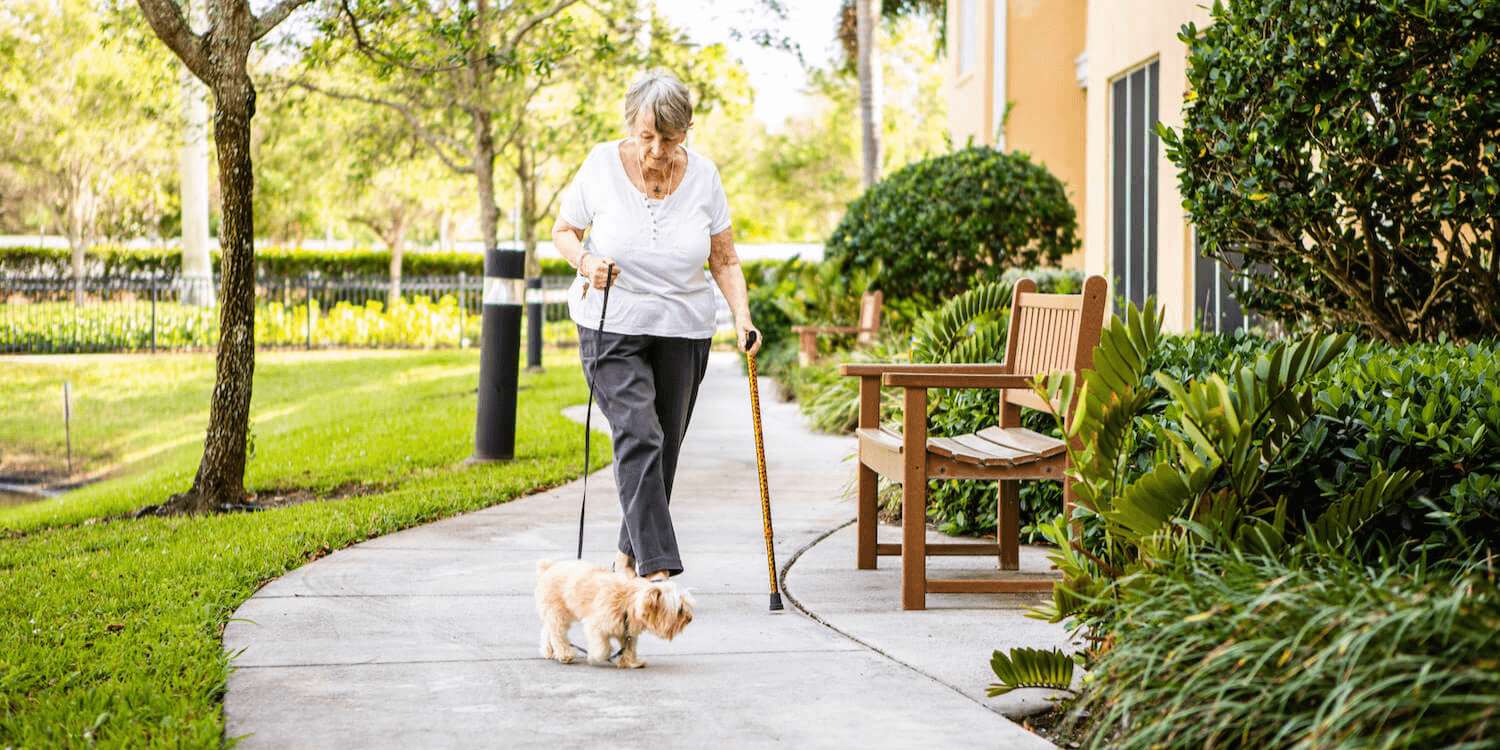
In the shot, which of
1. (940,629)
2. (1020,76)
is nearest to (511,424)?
(940,629)

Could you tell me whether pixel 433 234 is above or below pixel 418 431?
above

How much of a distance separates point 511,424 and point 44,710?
230 inches

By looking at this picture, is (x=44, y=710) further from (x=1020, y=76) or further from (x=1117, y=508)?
(x=1020, y=76)

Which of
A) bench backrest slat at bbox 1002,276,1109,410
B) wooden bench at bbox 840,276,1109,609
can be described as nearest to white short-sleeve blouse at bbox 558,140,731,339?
wooden bench at bbox 840,276,1109,609

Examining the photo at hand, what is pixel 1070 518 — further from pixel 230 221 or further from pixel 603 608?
pixel 230 221

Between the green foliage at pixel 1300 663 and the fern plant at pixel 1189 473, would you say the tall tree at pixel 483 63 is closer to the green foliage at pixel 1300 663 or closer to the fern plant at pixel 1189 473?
the fern plant at pixel 1189 473

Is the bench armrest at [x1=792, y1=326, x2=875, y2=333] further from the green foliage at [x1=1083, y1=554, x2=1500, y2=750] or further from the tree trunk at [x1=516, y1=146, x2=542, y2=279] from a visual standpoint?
the green foliage at [x1=1083, y1=554, x2=1500, y2=750]

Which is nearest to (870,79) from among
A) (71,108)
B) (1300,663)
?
(71,108)

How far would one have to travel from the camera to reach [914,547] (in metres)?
5.13

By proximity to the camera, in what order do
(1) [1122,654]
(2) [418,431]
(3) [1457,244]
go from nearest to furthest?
(1) [1122,654] < (3) [1457,244] < (2) [418,431]

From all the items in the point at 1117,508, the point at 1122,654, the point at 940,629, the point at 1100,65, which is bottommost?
the point at 940,629

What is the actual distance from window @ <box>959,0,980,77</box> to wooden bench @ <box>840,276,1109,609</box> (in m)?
15.2

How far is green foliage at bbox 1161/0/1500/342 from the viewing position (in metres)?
4.95

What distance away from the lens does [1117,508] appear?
3650 mm
